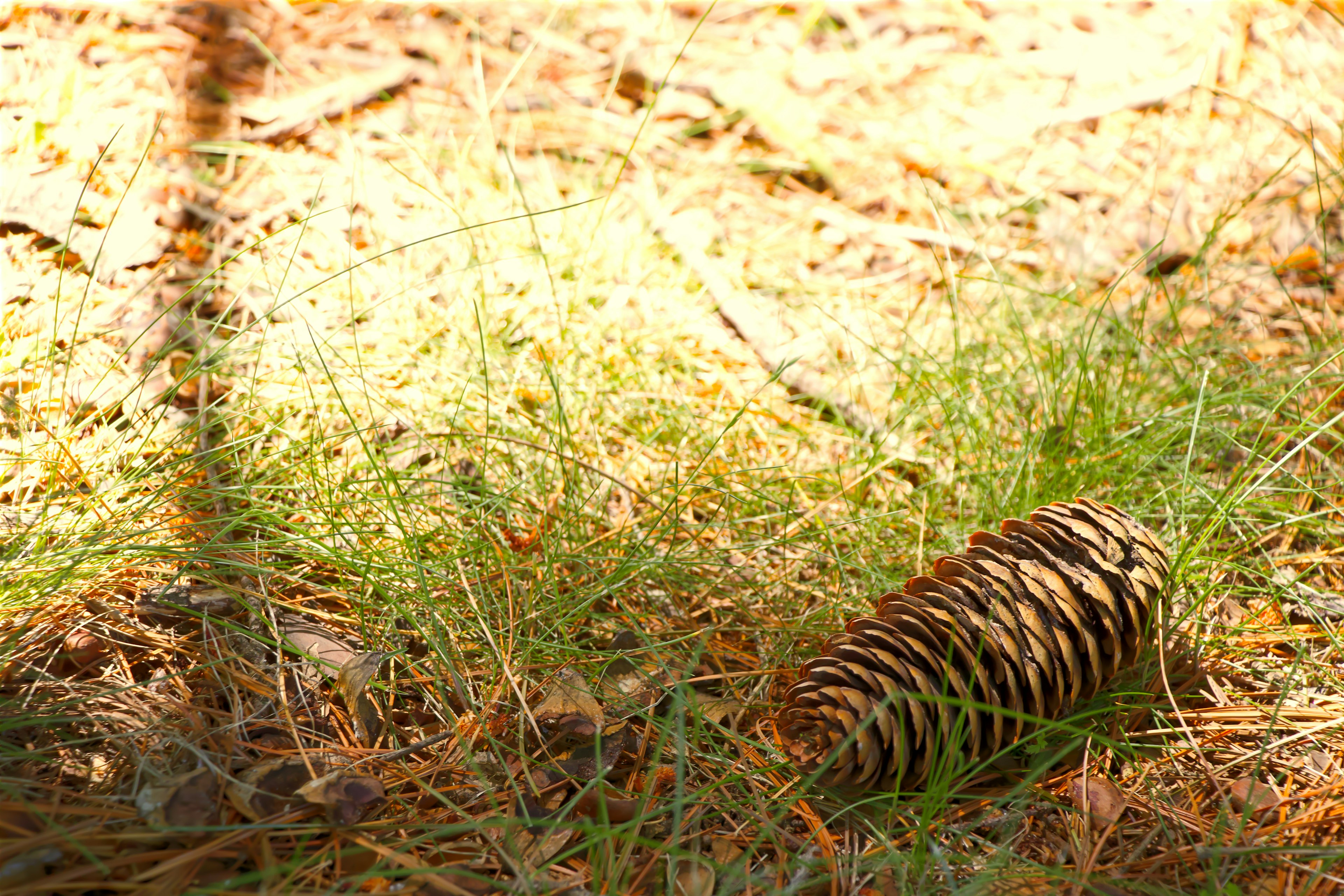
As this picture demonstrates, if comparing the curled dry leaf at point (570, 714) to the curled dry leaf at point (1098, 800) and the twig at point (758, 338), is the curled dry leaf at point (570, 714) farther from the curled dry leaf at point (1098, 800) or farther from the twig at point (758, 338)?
the twig at point (758, 338)

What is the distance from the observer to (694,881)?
0.96 m

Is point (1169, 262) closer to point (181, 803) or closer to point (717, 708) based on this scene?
point (717, 708)

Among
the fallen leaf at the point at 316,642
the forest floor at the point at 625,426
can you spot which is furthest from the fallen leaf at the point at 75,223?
the fallen leaf at the point at 316,642

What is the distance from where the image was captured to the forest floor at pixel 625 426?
1018 mm

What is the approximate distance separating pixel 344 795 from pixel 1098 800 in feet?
3.05

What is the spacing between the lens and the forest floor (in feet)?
3.34

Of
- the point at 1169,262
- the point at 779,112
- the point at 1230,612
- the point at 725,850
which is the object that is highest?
the point at 779,112

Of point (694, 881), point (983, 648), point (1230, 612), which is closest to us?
point (694, 881)

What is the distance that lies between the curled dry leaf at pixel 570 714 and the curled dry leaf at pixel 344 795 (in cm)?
Answer: 22

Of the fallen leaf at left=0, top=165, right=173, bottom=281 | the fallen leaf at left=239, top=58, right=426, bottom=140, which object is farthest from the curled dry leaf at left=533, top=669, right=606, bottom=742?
the fallen leaf at left=239, top=58, right=426, bottom=140

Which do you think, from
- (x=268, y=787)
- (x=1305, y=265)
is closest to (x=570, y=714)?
(x=268, y=787)

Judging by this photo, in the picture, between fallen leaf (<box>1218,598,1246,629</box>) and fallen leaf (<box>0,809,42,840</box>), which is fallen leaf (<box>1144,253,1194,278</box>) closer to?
fallen leaf (<box>1218,598,1246,629</box>)

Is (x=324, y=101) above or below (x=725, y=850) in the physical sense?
above

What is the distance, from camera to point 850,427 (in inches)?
67.6
